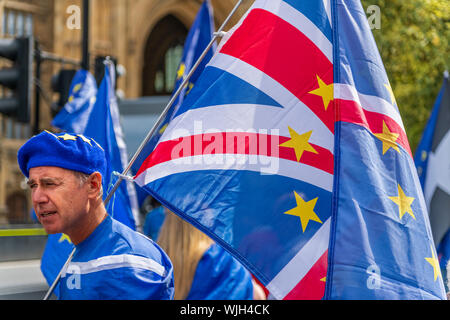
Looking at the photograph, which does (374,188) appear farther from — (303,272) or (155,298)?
(155,298)

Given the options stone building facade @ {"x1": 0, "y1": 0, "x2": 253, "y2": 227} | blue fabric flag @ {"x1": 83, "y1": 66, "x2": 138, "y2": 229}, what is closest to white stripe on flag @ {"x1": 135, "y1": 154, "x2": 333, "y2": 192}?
blue fabric flag @ {"x1": 83, "y1": 66, "x2": 138, "y2": 229}

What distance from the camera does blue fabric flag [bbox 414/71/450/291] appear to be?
6.00 meters

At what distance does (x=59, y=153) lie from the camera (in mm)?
2150

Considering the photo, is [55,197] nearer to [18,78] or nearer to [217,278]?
[217,278]

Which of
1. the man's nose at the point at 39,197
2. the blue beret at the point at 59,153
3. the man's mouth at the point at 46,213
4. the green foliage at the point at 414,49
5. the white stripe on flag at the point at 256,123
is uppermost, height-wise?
the green foliage at the point at 414,49

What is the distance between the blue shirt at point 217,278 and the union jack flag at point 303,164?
4.04 feet

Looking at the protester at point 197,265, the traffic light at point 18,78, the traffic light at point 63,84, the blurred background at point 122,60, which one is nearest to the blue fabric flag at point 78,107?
the blurred background at point 122,60

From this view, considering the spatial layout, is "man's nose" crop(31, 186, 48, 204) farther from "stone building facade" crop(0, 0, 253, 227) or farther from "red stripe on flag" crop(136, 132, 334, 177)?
"stone building facade" crop(0, 0, 253, 227)

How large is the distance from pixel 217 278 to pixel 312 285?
4.53 ft

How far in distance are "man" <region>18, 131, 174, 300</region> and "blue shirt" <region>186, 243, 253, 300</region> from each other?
61.9 inches

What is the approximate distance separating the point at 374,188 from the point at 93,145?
3.37 feet

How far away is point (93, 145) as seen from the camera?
7.40ft

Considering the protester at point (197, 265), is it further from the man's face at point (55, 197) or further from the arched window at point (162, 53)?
the arched window at point (162, 53)

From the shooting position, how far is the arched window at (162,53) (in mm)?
32781
